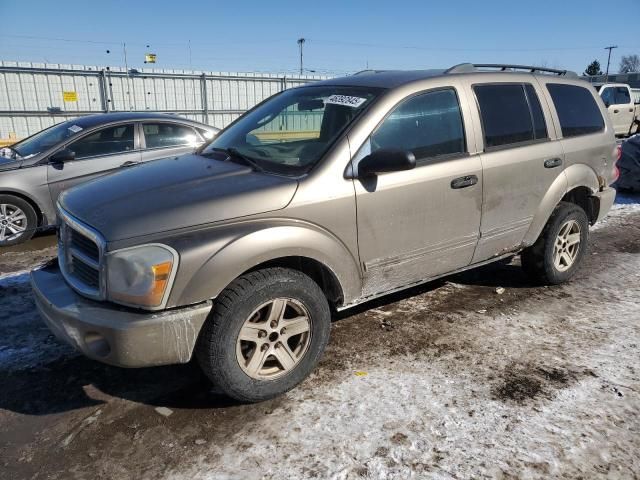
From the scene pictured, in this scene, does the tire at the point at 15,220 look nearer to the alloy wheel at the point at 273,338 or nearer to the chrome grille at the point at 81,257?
the chrome grille at the point at 81,257

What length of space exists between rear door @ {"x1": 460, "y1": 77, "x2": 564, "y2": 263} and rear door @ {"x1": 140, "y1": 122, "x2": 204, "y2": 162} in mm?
4114

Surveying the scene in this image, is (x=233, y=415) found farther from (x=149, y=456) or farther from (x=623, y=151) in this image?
(x=623, y=151)

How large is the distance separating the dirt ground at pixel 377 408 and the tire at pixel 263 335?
0.17 metres

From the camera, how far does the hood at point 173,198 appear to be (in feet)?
8.41

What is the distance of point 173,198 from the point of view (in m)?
2.73

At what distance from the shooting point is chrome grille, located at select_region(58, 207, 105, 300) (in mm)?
2549

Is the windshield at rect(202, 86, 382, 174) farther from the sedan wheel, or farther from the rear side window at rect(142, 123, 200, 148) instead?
the sedan wheel

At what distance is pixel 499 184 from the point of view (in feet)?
12.3

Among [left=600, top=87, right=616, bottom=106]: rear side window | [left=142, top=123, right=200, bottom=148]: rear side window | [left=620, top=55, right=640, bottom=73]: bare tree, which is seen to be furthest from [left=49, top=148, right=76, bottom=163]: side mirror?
[left=620, top=55, right=640, bottom=73]: bare tree

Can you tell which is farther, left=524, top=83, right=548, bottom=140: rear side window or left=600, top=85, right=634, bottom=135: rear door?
left=600, top=85, right=634, bottom=135: rear door

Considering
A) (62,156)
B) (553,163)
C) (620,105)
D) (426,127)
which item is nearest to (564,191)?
(553,163)

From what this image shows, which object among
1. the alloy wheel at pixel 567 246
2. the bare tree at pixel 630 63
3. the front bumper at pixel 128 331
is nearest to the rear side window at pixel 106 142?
the front bumper at pixel 128 331

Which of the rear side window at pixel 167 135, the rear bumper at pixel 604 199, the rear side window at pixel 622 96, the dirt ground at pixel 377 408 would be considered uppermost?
the rear side window at pixel 622 96

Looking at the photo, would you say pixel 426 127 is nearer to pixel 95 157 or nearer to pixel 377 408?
pixel 377 408
